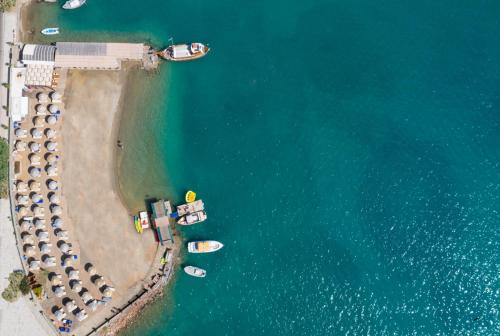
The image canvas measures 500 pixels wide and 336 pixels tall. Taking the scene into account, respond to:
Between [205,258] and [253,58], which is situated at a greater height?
[253,58]

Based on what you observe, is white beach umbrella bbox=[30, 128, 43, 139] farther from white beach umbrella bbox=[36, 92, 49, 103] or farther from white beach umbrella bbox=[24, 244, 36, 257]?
white beach umbrella bbox=[24, 244, 36, 257]

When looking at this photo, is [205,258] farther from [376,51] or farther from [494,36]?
[494,36]

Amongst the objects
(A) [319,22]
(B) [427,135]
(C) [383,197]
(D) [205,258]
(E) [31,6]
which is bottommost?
(D) [205,258]

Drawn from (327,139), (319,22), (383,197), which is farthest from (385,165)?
(319,22)

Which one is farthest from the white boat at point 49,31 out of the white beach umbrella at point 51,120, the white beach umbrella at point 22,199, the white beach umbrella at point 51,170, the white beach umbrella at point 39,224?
the white beach umbrella at point 39,224

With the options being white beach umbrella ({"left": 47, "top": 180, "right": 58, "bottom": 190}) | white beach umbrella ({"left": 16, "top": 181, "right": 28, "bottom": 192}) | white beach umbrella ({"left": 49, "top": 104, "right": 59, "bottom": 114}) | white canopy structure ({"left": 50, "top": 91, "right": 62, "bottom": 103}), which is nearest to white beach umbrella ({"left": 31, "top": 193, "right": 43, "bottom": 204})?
white beach umbrella ({"left": 16, "top": 181, "right": 28, "bottom": 192})
